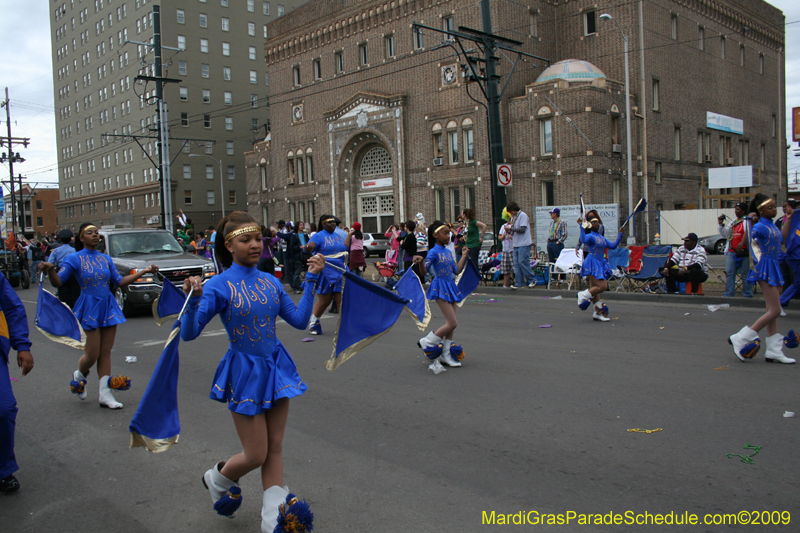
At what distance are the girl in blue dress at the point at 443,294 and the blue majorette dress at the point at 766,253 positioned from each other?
3.34 meters

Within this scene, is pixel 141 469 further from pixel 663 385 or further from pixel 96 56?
pixel 96 56

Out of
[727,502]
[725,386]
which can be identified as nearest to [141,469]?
[727,502]

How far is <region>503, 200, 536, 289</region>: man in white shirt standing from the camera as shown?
15.7 metres

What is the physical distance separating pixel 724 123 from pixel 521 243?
3215cm

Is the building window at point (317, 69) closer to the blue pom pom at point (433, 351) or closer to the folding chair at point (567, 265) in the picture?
the folding chair at point (567, 265)

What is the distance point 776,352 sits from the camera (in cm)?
702

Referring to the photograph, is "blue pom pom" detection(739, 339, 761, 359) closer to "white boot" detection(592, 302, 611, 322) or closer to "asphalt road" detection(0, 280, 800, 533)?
"asphalt road" detection(0, 280, 800, 533)

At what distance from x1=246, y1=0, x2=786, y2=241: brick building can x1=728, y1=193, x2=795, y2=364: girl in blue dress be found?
82.9 feet

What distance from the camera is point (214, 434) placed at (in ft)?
17.6

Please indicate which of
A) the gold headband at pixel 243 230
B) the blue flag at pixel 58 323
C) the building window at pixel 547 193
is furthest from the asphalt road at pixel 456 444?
the building window at pixel 547 193

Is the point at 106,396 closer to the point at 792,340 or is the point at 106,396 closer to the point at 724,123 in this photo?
the point at 792,340

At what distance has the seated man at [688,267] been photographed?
43.1ft

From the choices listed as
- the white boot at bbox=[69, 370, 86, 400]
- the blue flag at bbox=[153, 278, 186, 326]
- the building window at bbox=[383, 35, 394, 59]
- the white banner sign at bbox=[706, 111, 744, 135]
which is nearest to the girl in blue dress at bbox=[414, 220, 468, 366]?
the blue flag at bbox=[153, 278, 186, 326]

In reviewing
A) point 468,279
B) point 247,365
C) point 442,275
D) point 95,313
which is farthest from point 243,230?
point 468,279
